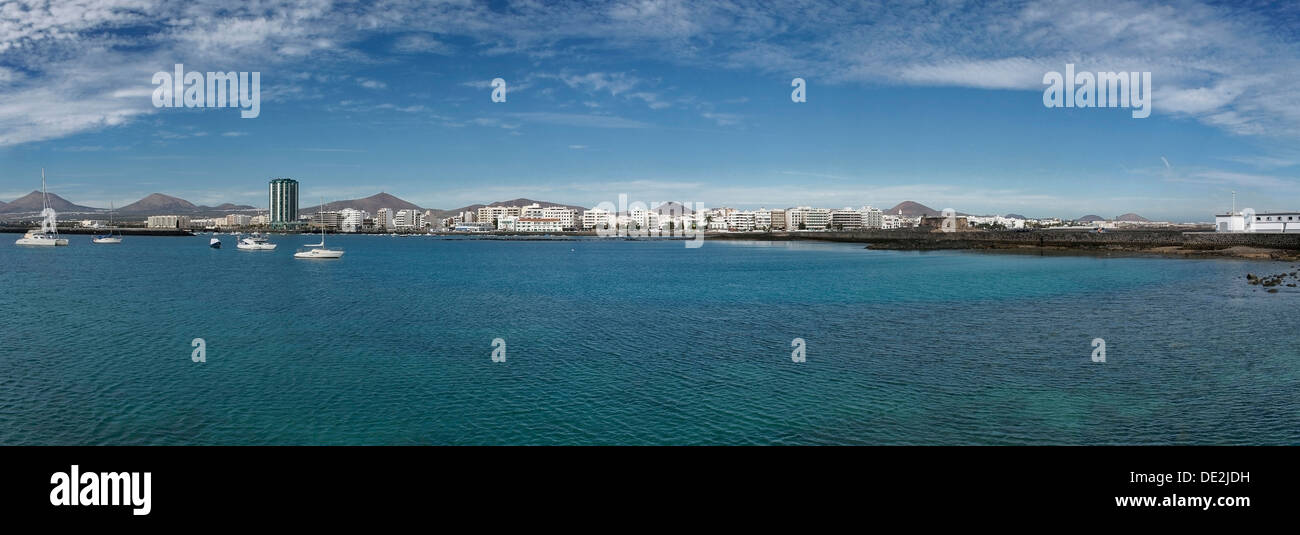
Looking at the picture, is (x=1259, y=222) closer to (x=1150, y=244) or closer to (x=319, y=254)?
(x=1150, y=244)

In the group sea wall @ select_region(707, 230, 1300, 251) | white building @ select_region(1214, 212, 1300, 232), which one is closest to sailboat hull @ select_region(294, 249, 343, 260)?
sea wall @ select_region(707, 230, 1300, 251)

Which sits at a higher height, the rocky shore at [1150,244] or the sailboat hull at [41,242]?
the sailboat hull at [41,242]

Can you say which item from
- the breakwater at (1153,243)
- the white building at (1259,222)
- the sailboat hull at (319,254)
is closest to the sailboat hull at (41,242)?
the sailboat hull at (319,254)

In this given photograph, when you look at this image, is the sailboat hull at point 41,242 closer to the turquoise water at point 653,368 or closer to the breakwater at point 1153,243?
the turquoise water at point 653,368

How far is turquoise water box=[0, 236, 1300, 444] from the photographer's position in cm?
1323

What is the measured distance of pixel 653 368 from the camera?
18.8m

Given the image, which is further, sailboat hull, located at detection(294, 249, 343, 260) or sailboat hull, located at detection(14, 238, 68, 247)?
sailboat hull, located at detection(14, 238, 68, 247)

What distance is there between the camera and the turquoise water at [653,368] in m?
13.2

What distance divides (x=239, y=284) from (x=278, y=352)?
28.0m

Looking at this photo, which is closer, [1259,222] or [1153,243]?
[1153,243]

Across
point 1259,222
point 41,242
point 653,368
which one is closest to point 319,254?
point 41,242

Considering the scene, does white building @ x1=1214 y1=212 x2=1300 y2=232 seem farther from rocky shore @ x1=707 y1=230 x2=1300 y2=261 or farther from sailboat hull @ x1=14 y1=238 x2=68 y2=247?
sailboat hull @ x1=14 y1=238 x2=68 y2=247
